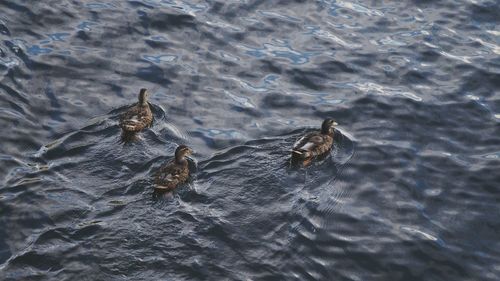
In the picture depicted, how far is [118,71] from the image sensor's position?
16844 mm

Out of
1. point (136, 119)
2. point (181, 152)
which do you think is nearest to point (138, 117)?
point (136, 119)

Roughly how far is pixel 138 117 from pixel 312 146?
3.20 meters

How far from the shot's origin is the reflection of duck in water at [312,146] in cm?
1422

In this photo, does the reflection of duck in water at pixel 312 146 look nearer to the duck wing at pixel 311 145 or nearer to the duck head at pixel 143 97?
the duck wing at pixel 311 145

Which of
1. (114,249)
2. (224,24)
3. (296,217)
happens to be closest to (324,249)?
(296,217)

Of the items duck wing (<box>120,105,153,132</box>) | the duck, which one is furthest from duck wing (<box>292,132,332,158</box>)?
duck wing (<box>120,105,153,132</box>)

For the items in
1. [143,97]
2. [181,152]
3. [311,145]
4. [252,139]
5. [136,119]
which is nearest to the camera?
[181,152]

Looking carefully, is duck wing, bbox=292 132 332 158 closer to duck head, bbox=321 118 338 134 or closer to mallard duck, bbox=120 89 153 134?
duck head, bbox=321 118 338 134

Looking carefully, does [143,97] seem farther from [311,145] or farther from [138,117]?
[311,145]

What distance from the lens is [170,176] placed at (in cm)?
1305

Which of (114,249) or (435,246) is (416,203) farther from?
(114,249)

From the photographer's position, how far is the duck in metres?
13.0

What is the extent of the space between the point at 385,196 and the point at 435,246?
4.75 feet

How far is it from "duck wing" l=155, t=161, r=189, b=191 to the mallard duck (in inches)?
61.8
